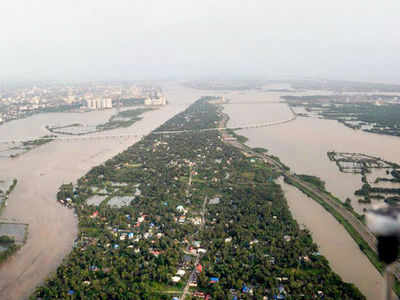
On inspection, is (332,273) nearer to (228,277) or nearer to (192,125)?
(228,277)

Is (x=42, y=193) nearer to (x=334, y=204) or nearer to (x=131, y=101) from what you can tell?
(x=334, y=204)

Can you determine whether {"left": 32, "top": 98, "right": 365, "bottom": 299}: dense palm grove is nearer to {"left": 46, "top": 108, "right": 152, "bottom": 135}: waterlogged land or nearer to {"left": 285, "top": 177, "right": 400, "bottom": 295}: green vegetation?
{"left": 285, "top": 177, "right": 400, "bottom": 295}: green vegetation

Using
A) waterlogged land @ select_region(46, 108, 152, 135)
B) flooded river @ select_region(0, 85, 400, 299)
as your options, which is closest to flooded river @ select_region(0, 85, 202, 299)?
flooded river @ select_region(0, 85, 400, 299)

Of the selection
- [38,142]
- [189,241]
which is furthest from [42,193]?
[38,142]

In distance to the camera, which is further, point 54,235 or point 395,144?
point 395,144

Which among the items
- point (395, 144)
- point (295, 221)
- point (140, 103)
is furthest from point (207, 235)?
point (140, 103)

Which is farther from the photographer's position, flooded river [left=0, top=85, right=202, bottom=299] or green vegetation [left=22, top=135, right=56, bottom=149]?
green vegetation [left=22, top=135, right=56, bottom=149]
